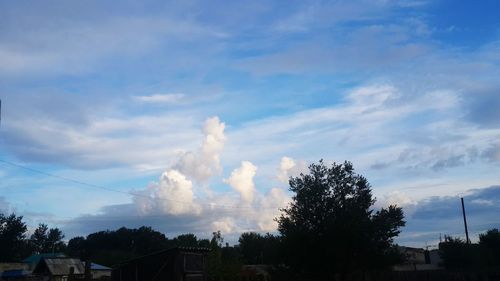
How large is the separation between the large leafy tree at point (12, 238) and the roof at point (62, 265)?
54.1 m

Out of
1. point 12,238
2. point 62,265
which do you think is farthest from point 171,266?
point 12,238

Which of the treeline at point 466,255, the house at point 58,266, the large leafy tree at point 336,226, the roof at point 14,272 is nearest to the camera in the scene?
the large leafy tree at point 336,226

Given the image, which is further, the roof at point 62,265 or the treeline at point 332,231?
the roof at point 62,265

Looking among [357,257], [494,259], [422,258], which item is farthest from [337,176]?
[422,258]

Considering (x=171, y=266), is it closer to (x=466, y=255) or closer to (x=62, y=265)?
(x=62, y=265)

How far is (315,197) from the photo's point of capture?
39469 millimetres

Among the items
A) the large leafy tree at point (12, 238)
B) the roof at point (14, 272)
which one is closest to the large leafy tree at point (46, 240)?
the large leafy tree at point (12, 238)

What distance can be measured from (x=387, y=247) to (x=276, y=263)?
790 centimetres

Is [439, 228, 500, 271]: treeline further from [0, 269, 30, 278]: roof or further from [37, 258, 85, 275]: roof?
[0, 269, 30, 278]: roof

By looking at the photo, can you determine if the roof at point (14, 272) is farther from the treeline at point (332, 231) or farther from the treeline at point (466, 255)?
the treeline at point (466, 255)

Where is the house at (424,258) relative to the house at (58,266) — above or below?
below

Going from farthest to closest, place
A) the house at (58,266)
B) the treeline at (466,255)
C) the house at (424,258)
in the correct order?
the house at (424,258) → the treeline at (466,255) → the house at (58,266)

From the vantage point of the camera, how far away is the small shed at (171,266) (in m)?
23.7

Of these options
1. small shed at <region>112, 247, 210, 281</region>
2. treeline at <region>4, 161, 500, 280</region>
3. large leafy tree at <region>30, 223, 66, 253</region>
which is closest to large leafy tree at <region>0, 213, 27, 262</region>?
large leafy tree at <region>30, 223, 66, 253</region>
